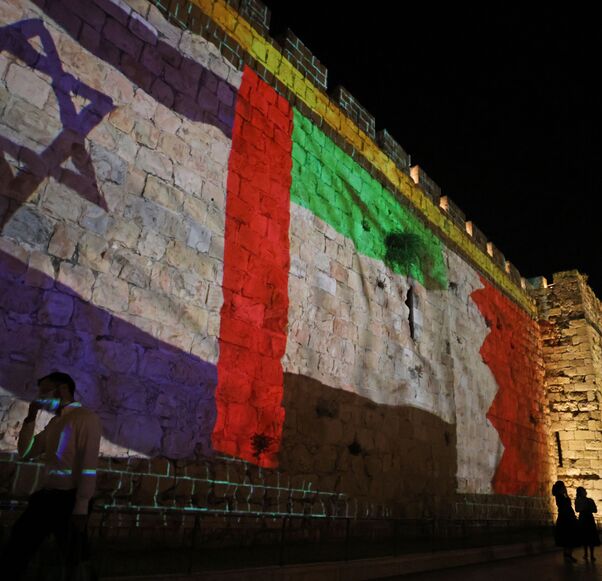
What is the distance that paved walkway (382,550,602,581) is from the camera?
16.2ft

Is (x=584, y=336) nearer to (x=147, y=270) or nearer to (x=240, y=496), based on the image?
(x=240, y=496)

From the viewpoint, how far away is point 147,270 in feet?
14.8

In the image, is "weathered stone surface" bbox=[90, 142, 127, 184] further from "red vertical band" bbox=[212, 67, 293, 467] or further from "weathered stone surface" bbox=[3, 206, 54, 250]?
"red vertical band" bbox=[212, 67, 293, 467]

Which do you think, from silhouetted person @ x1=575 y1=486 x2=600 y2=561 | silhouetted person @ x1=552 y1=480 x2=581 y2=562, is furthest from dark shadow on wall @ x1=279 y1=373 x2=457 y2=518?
silhouetted person @ x1=575 y1=486 x2=600 y2=561

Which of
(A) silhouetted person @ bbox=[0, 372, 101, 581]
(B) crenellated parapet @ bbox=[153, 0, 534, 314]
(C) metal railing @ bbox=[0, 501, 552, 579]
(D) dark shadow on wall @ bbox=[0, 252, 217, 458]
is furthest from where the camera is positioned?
(B) crenellated parapet @ bbox=[153, 0, 534, 314]

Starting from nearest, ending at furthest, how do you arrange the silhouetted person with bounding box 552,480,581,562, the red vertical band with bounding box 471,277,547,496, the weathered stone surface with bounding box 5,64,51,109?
1. the weathered stone surface with bounding box 5,64,51,109
2. the silhouetted person with bounding box 552,480,581,562
3. the red vertical band with bounding box 471,277,547,496

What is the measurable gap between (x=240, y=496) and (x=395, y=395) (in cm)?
310

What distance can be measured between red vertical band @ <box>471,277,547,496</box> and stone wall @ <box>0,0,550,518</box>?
205cm

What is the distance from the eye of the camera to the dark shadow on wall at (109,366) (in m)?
3.63

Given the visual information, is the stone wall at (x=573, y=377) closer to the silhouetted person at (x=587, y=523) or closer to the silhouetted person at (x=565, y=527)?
the silhouetted person at (x=587, y=523)

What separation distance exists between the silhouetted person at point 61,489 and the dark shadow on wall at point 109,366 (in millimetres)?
1027

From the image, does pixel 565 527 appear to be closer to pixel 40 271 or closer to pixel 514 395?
pixel 514 395

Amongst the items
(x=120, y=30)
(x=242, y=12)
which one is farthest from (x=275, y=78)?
(x=120, y=30)

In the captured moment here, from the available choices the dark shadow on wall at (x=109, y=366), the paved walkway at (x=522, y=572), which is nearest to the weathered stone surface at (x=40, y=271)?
the dark shadow on wall at (x=109, y=366)
